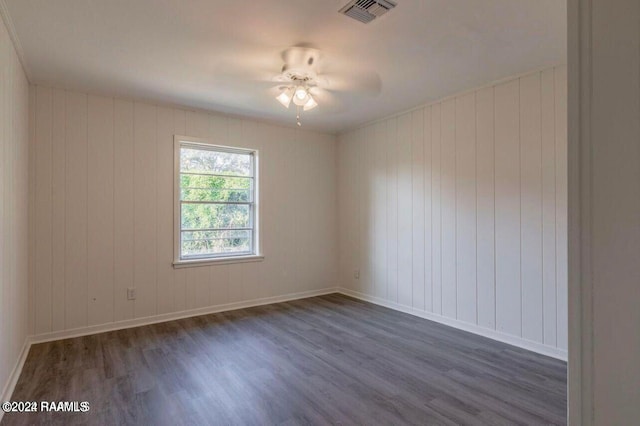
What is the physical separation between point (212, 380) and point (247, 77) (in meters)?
2.62

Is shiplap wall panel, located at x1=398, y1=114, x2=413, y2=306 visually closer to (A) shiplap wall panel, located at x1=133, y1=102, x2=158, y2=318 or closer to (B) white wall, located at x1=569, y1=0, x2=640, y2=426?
(A) shiplap wall panel, located at x1=133, y1=102, x2=158, y2=318

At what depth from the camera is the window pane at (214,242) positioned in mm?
4418

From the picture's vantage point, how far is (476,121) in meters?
3.66

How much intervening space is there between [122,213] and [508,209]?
160 inches

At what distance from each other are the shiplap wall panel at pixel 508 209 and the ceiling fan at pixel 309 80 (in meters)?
1.25

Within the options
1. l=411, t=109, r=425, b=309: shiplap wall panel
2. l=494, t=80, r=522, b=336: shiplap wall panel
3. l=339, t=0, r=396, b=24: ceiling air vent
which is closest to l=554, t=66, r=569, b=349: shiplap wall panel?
l=494, t=80, r=522, b=336: shiplap wall panel

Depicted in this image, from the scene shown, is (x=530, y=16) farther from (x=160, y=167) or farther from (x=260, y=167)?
(x=160, y=167)

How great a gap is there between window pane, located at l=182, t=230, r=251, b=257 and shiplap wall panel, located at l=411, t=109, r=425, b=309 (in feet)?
7.33

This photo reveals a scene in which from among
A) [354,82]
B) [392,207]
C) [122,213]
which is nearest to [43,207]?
[122,213]

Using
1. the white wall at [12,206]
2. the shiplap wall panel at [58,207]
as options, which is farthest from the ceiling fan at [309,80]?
the shiplap wall panel at [58,207]

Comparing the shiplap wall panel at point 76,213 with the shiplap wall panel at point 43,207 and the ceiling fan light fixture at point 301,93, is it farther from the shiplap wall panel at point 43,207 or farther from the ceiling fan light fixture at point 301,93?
the ceiling fan light fixture at point 301,93

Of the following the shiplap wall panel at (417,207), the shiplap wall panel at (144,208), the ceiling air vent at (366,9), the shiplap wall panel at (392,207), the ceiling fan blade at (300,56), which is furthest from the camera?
the shiplap wall panel at (392,207)

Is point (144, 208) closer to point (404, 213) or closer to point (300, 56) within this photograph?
point (300, 56)

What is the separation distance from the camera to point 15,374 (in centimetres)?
262
